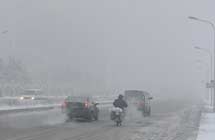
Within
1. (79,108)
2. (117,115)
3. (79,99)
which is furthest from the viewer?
(79,99)

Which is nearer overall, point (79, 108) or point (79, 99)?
point (79, 108)

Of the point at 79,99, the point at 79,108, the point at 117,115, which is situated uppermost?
the point at 79,99

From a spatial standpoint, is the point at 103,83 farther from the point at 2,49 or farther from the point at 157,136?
the point at 157,136

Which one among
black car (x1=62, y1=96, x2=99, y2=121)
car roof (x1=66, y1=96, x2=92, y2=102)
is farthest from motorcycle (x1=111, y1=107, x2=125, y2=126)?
car roof (x1=66, y1=96, x2=92, y2=102)

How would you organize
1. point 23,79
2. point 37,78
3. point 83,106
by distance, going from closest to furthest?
point 83,106, point 23,79, point 37,78

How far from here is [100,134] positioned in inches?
1039

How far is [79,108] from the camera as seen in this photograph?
36.8 metres

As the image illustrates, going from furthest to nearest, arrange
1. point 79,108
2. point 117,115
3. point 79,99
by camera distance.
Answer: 1. point 79,99
2. point 79,108
3. point 117,115

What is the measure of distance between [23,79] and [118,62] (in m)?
73.5

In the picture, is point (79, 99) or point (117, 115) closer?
point (117, 115)

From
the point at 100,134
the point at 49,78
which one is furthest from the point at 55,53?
the point at 100,134

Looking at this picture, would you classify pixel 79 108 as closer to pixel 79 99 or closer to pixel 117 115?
pixel 79 99

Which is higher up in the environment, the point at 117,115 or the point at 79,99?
the point at 79,99

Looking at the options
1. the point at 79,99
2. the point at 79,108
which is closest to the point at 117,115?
the point at 79,108
